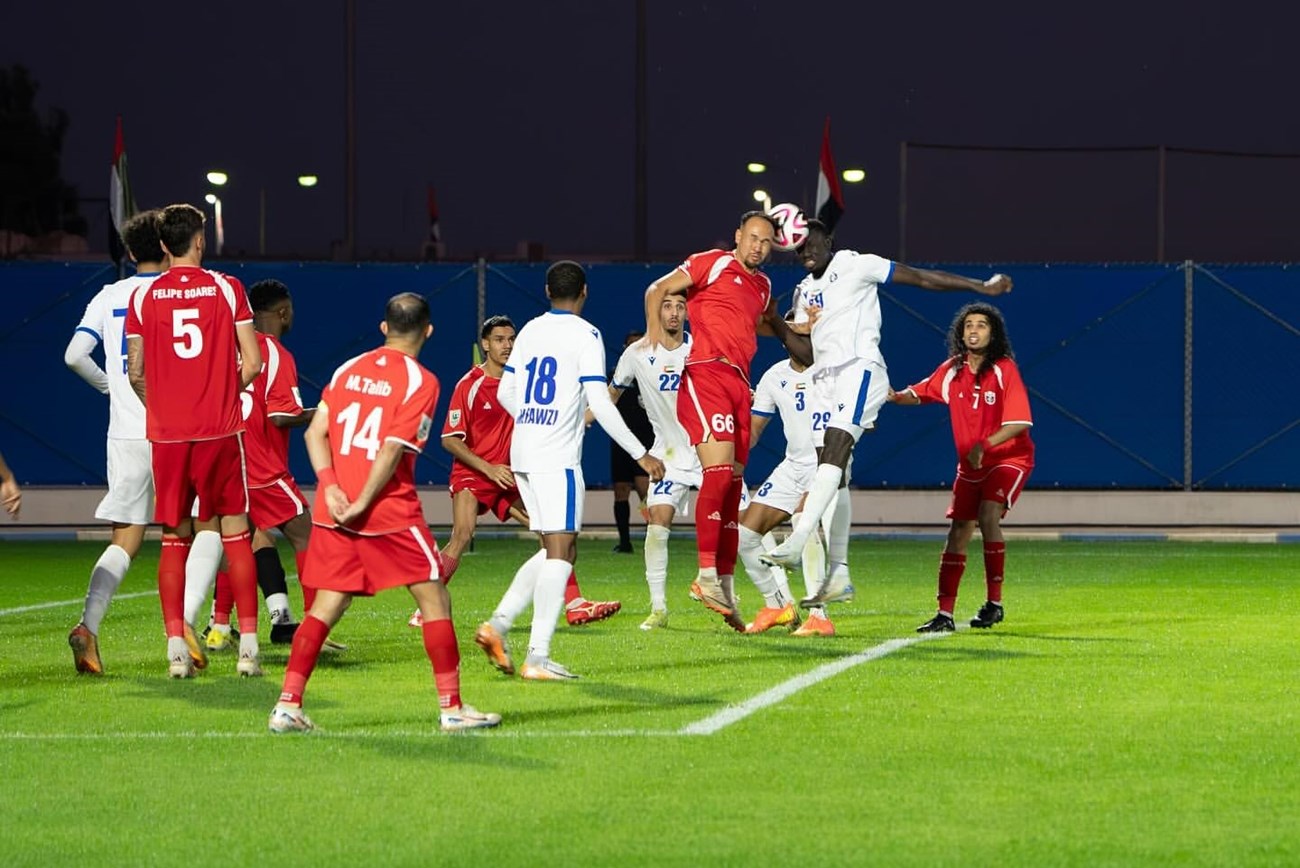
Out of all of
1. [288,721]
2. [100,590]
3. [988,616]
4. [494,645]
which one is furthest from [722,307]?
[288,721]

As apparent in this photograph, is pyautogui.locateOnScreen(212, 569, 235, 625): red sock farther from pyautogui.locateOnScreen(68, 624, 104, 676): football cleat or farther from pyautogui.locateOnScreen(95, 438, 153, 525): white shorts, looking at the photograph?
pyautogui.locateOnScreen(68, 624, 104, 676): football cleat

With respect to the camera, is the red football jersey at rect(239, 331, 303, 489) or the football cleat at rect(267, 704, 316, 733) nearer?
the football cleat at rect(267, 704, 316, 733)

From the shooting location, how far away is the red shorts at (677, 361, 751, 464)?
1186cm

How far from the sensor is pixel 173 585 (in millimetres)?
10227

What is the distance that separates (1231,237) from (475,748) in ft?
86.0

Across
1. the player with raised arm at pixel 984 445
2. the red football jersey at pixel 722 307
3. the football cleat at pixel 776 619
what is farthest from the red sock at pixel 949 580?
the red football jersey at pixel 722 307

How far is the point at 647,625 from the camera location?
1269 cm

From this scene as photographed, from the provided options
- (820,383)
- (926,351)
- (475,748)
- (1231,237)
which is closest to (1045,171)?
(1231,237)

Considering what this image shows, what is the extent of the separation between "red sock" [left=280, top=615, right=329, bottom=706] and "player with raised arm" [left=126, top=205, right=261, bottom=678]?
6.72ft

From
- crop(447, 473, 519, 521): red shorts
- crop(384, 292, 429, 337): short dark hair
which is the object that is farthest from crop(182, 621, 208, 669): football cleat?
crop(384, 292, 429, 337): short dark hair

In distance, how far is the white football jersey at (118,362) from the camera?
10703 millimetres

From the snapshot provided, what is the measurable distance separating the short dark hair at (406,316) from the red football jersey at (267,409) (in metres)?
3.28

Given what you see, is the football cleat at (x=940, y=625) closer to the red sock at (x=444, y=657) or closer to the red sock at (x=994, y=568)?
the red sock at (x=994, y=568)

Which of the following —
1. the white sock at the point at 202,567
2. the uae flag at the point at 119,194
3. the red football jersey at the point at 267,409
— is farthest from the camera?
the uae flag at the point at 119,194
